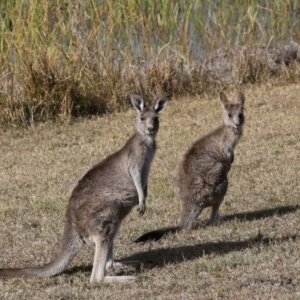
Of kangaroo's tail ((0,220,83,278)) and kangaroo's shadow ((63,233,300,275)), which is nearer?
kangaroo's tail ((0,220,83,278))

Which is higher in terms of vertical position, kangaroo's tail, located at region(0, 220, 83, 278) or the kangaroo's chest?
the kangaroo's chest

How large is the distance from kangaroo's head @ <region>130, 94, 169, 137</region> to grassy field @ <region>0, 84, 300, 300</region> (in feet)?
2.69

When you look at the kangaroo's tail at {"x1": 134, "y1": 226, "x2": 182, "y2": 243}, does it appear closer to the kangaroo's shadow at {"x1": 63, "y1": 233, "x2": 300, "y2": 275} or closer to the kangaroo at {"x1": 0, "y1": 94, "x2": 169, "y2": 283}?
the kangaroo's shadow at {"x1": 63, "y1": 233, "x2": 300, "y2": 275}

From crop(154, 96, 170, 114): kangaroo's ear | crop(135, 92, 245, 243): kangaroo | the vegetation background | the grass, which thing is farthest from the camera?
the grass

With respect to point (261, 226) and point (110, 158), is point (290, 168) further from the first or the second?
point (110, 158)

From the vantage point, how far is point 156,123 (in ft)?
21.6

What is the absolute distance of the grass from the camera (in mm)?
10641

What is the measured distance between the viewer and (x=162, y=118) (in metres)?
10.6

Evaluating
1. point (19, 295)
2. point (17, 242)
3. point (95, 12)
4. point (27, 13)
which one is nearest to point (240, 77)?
point (95, 12)

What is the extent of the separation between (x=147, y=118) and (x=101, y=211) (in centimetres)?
116

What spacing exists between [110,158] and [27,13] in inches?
223

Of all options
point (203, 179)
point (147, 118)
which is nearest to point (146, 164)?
point (147, 118)

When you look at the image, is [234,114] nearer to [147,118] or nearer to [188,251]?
[147,118]

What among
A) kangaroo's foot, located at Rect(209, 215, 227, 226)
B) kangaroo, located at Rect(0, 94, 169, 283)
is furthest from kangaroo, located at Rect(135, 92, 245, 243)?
kangaroo, located at Rect(0, 94, 169, 283)
